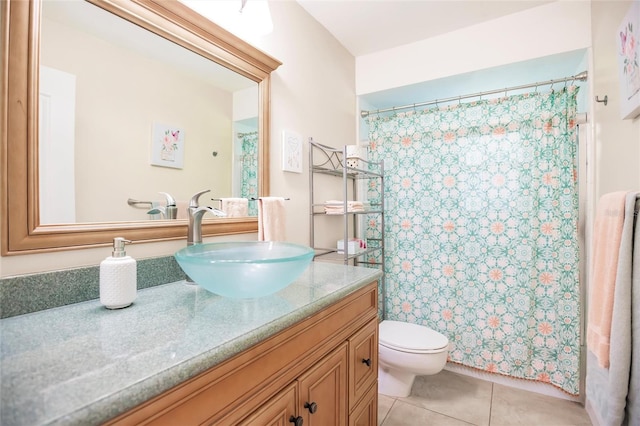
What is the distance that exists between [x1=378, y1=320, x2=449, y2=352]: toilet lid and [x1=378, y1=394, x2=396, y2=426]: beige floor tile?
1.31ft

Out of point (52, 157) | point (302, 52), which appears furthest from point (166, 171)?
point (302, 52)

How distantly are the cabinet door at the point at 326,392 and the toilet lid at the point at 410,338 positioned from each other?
0.85 meters

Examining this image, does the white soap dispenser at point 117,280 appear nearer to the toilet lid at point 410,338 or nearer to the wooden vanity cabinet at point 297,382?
the wooden vanity cabinet at point 297,382

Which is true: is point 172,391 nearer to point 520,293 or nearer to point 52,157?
point 52,157

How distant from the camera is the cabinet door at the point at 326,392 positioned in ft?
2.67

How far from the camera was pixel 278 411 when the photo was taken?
719mm

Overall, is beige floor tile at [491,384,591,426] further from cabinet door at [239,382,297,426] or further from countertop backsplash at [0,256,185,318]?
countertop backsplash at [0,256,185,318]

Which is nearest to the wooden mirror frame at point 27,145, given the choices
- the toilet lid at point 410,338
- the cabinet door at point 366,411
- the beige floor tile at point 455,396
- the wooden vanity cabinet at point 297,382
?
the wooden vanity cabinet at point 297,382

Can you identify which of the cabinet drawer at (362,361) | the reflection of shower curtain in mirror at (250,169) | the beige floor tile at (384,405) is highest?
the reflection of shower curtain in mirror at (250,169)

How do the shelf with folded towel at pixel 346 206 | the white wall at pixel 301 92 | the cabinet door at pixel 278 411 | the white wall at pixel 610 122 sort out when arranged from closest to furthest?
the cabinet door at pixel 278 411 → the white wall at pixel 610 122 → the white wall at pixel 301 92 → the shelf with folded towel at pixel 346 206

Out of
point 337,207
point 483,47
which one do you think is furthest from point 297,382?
point 483,47

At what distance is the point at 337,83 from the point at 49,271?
1994 millimetres

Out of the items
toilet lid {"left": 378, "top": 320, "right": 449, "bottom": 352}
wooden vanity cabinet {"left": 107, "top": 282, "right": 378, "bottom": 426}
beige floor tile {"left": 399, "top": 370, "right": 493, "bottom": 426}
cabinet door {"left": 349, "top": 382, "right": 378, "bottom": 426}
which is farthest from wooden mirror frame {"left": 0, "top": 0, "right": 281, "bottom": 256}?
beige floor tile {"left": 399, "top": 370, "right": 493, "bottom": 426}

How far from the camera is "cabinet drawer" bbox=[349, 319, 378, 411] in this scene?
3.47 ft
